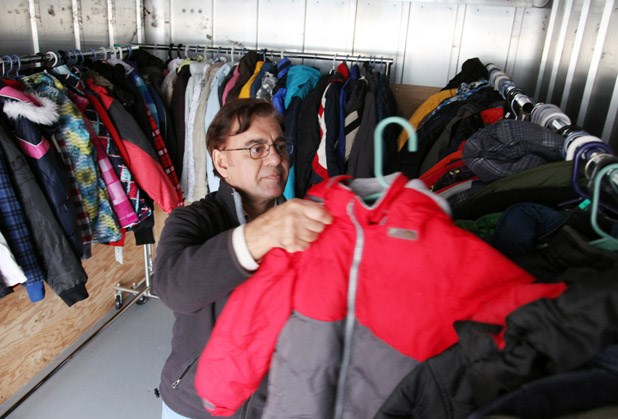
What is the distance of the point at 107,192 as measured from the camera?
83.9 inches

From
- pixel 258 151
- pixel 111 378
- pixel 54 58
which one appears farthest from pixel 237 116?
pixel 111 378

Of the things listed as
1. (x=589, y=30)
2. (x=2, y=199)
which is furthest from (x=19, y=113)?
(x=589, y=30)

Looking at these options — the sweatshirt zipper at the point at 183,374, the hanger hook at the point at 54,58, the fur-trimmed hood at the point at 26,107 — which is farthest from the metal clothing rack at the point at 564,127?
the hanger hook at the point at 54,58

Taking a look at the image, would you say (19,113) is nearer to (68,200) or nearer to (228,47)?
(68,200)

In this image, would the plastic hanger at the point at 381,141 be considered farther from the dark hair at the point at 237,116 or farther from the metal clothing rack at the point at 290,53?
the metal clothing rack at the point at 290,53

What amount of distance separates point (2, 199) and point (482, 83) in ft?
6.53

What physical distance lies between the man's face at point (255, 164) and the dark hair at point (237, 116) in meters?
0.01

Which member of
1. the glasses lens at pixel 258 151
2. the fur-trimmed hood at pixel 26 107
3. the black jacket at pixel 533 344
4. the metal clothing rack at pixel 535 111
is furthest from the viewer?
the fur-trimmed hood at pixel 26 107

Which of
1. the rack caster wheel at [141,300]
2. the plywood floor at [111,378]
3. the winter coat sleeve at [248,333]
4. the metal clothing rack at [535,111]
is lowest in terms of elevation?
the plywood floor at [111,378]

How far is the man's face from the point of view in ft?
3.77

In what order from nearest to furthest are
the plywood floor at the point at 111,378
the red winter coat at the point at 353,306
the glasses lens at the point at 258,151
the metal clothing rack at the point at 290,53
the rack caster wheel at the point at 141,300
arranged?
the red winter coat at the point at 353,306
the glasses lens at the point at 258,151
the plywood floor at the point at 111,378
the metal clothing rack at the point at 290,53
the rack caster wheel at the point at 141,300

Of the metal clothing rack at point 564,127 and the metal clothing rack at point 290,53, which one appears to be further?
the metal clothing rack at point 290,53

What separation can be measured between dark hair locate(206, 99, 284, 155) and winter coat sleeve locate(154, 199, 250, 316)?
30cm

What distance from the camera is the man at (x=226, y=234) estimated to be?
2.53 ft
